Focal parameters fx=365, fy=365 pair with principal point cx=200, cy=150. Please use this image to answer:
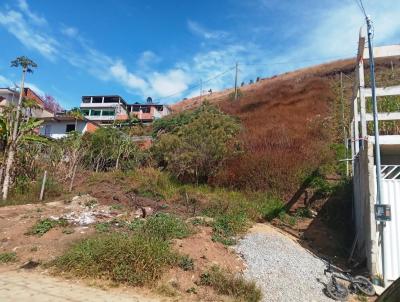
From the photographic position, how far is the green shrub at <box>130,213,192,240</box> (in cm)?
921

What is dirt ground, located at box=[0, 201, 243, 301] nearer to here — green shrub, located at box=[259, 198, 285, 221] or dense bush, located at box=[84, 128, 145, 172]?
green shrub, located at box=[259, 198, 285, 221]

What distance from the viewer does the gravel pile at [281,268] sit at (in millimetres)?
7402

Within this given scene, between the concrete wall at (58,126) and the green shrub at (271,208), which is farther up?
the concrete wall at (58,126)

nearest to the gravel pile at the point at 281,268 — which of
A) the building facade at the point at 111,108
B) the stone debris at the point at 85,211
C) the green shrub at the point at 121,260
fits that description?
the green shrub at the point at 121,260

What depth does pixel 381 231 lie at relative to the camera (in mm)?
8133

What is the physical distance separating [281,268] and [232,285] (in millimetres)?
1747

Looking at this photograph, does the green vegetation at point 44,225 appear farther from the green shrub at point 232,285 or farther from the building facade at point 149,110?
the building facade at point 149,110

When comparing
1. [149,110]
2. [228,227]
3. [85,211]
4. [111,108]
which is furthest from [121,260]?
[111,108]

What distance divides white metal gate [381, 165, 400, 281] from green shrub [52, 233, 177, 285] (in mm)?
4702

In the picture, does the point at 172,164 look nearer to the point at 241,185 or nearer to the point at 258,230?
the point at 241,185

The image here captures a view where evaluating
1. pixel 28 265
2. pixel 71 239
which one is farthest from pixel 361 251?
pixel 28 265

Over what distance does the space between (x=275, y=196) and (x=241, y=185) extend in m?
1.69

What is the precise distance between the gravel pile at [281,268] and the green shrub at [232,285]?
31 cm

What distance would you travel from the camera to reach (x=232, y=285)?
7219mm
